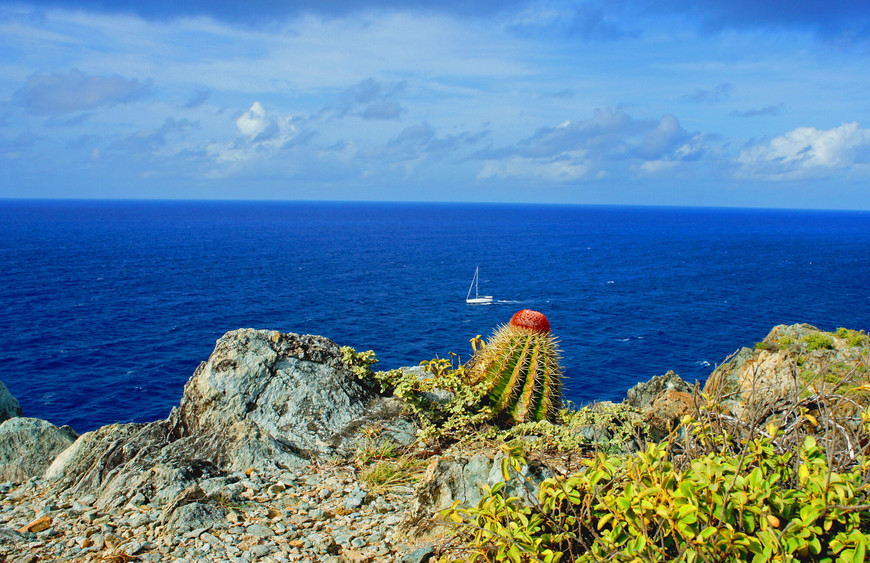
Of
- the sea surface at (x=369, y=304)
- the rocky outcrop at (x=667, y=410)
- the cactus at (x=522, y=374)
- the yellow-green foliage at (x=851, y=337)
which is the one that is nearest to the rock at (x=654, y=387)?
the rocky outcrop at (x=667, y=410)

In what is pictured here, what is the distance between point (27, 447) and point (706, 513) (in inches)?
329

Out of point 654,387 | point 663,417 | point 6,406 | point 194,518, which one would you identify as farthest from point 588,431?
point 654,387

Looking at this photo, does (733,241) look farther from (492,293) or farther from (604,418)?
(604,418)

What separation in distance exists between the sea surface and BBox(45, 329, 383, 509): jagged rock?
951 inches

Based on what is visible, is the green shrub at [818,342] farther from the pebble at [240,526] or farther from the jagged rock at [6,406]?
the jagged rock at [6,406]

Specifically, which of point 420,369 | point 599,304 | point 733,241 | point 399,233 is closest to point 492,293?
point 599,304

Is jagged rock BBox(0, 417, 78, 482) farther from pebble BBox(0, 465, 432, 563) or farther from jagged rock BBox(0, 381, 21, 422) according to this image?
jagged rock BBox(0, 381, 21, 422)

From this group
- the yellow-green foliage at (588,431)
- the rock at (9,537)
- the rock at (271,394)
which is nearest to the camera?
the rock at (9,537)

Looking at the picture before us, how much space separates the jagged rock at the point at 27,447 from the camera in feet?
25.4

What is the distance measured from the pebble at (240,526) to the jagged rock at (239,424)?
0.31 metres

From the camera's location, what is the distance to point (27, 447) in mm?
7980

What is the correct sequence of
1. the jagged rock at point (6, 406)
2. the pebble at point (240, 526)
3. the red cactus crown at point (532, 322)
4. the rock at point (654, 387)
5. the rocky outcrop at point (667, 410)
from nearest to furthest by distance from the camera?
the pebble at point (240, 526), the rocky outcrop at point (667, 410), the red cactus crown at point (532, 322), the jagged rock at point (6, 406), the rock at point (654, 387)

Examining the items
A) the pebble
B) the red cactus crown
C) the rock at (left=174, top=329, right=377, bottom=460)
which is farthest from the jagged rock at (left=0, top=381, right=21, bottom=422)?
the red cactus crown

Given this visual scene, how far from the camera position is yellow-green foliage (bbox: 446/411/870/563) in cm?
315
